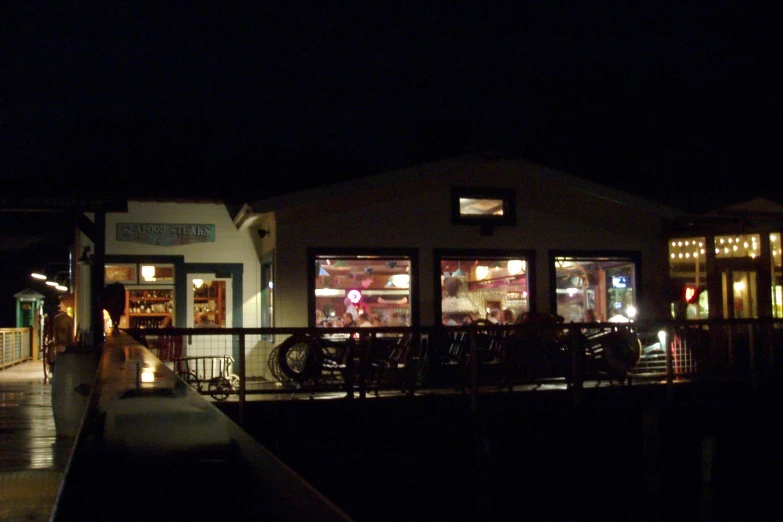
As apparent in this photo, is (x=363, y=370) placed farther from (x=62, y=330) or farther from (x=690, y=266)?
(x=62, y=330)

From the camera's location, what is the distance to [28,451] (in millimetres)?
8844

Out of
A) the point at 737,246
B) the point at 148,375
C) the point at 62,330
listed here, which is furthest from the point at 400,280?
the point at 148,375

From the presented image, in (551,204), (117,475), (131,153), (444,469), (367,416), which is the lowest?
(444,469)

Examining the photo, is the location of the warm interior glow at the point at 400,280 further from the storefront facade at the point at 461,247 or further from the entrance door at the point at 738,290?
the entrance door at the point at 738,290

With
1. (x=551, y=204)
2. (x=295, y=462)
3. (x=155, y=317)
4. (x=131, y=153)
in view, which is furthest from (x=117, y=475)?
(x=131, y=153)

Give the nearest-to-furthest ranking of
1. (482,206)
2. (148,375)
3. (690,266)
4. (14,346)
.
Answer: (148,375) → (482,206) → (690,266) → (14,346)

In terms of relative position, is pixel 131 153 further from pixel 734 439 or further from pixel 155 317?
pixel 734 439

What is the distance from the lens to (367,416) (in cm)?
999

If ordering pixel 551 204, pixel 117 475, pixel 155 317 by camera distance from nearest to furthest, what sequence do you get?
pixel 117 475
pixel 551 204
pixel 155 317

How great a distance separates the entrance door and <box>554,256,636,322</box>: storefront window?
1.81 meters

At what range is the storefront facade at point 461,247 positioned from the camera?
43.2 feet

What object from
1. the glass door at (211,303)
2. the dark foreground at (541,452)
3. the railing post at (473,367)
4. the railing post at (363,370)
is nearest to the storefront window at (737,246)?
the dark foreground at (541,452)

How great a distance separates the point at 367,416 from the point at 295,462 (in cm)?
105

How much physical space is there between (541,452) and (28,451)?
6.34 metres
